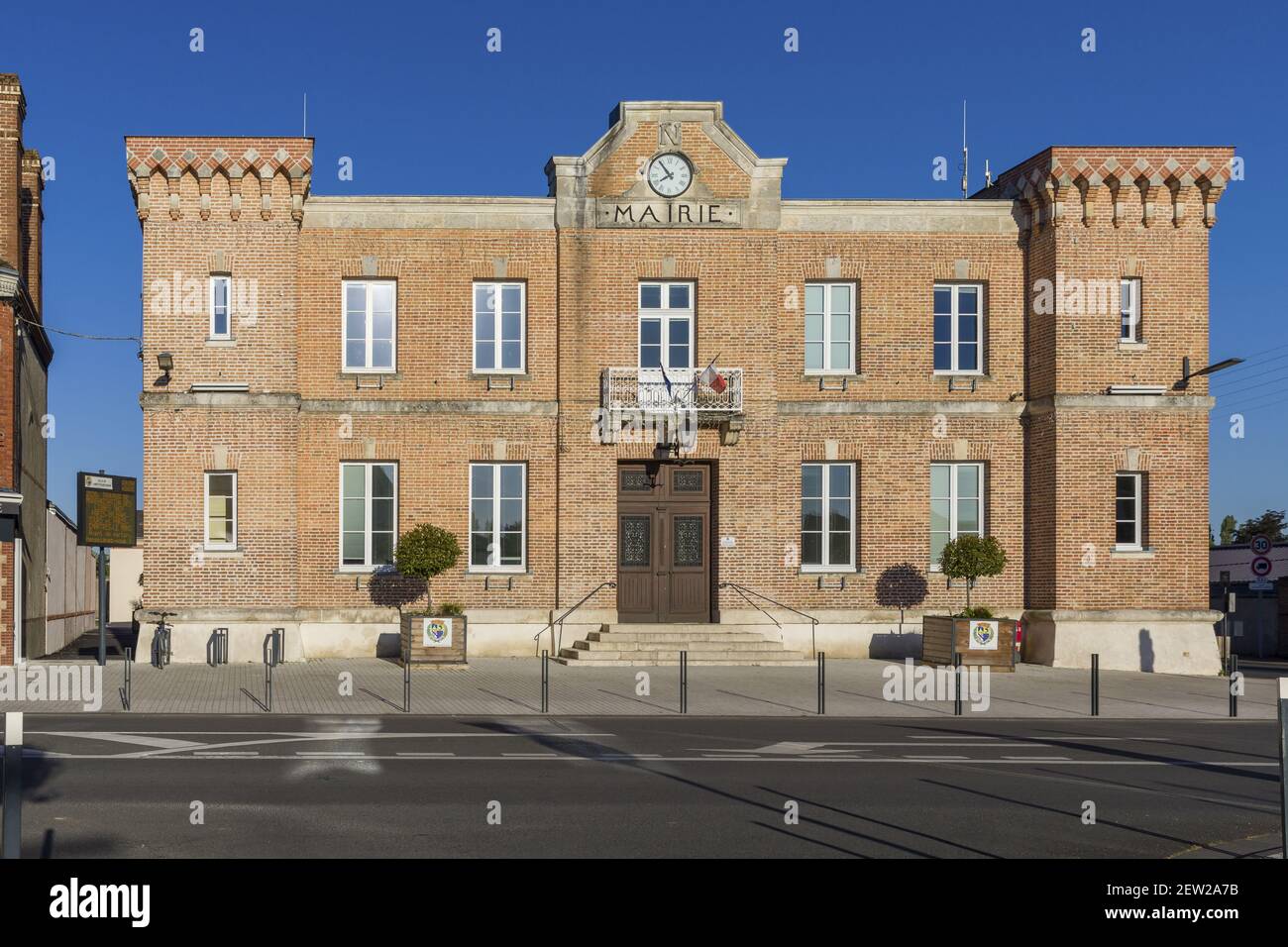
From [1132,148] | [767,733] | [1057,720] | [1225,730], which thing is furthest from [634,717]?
[1132,148]

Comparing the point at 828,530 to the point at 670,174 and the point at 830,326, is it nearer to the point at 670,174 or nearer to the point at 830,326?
the point at 830,326

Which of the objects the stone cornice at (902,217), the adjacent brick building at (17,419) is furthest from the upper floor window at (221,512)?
the stone cornice at (902,217)

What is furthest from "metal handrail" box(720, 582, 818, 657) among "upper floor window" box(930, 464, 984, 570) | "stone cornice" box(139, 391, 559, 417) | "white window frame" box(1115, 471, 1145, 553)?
"white window frame" box(1115, 471, 1145, 553)

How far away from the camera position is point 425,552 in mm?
25297

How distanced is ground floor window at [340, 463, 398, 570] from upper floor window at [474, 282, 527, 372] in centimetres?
322

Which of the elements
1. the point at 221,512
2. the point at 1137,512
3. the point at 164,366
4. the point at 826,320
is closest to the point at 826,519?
the point at 826,320

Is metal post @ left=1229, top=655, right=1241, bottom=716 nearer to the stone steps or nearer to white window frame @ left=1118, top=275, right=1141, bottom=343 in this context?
the stone steps

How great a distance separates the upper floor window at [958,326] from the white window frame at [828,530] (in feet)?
10.1

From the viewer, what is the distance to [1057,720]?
18938mm

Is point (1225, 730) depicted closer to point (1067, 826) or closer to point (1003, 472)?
point (1067, 826)

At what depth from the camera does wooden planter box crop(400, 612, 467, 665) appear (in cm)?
2480

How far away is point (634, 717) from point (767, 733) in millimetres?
2420

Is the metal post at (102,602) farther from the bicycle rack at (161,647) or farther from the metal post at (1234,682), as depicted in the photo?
the metal post at (1234,682)

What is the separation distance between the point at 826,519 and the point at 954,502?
2.82m
